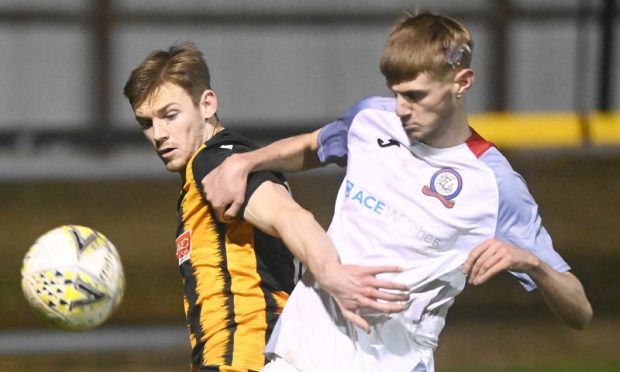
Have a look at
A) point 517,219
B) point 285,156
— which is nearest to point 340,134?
point 285,156

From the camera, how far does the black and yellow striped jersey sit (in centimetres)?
347

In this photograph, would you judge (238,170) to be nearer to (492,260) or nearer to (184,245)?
(184,245)

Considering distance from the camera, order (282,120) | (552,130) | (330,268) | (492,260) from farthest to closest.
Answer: (282,120) → (552,130) → (330,268) → (492,260)

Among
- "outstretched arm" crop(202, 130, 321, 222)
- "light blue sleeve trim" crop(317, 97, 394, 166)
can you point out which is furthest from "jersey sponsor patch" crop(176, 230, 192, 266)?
"light blue sleeve trim" crop(317, 97, 394, 166)

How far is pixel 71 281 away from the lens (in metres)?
3.68

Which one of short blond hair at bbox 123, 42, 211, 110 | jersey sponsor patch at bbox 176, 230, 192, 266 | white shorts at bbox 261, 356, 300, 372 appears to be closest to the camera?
white shorts at bbox 261, 356, 300, 372

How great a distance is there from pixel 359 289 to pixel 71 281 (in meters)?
1.01

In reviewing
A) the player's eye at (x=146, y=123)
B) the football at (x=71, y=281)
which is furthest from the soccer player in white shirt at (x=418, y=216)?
the football at (x=71, y=281)

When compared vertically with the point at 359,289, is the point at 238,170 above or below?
above

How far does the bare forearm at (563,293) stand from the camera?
3240mm

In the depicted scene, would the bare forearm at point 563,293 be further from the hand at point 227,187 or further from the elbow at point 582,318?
the hand at point 227,187

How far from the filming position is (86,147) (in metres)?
8.20

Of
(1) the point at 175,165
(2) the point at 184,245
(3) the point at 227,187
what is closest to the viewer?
(3) the point at 227,187

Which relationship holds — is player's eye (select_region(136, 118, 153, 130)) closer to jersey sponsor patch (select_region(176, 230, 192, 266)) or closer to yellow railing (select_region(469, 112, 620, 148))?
jersey sponsor patch (select_region(176, 230, 192, 266))
